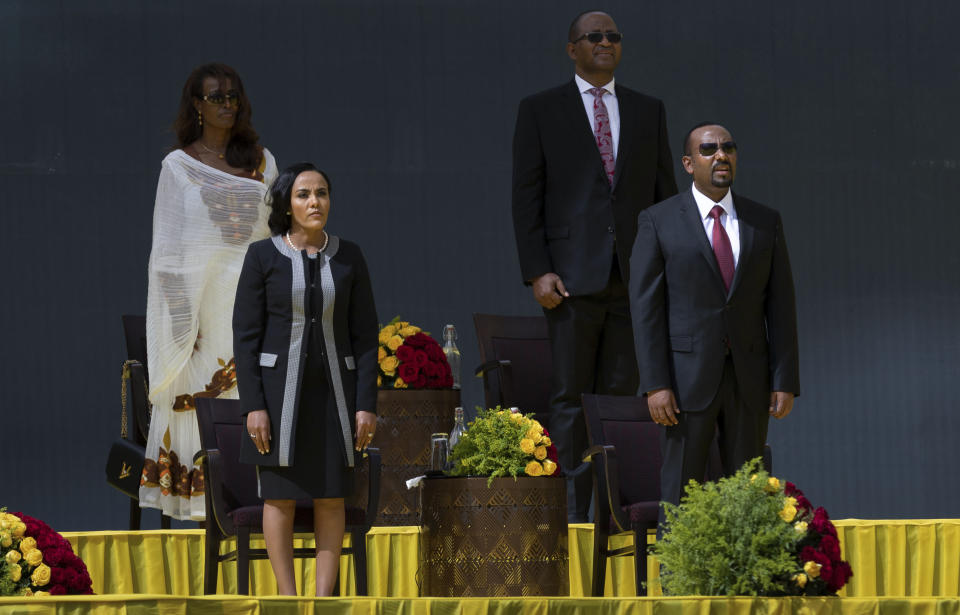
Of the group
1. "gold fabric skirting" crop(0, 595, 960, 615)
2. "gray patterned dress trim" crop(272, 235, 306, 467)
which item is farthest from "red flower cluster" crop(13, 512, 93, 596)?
"gray patterned dress trim" crop(272, 235, 306, 467)

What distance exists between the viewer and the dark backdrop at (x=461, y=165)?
685 cm

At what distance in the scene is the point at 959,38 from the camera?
7.02m

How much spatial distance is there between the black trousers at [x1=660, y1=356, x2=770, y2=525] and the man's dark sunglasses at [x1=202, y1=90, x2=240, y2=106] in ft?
6.07

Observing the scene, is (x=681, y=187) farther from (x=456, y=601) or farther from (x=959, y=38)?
(x=456, y=601)

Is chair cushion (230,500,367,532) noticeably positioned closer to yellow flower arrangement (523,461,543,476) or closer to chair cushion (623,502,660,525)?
yellow flower arrangement (523,461,543,476)

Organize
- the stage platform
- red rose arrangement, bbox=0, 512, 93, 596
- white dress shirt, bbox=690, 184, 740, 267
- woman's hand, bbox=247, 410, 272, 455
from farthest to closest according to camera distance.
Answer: the stage platform
white dress shirt, bbox=690, 184, 740, 267
woman's hand, bbox=247, 410, 272, 455
red rose arrangement, bbox=0, 512, 93, 596

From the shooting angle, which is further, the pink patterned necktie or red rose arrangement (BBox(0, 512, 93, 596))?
the pink patterned necktie

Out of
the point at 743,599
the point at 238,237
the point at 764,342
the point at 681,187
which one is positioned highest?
the point at 681,187

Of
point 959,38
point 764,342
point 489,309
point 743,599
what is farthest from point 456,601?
point 959,38

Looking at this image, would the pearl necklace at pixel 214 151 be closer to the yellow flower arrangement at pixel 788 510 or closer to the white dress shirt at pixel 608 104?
the white dress shirt at pixel 608 104

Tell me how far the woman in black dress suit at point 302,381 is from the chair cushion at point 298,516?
4.3 inches

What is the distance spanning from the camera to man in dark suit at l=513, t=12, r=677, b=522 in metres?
5.00

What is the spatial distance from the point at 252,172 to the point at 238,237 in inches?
8.7

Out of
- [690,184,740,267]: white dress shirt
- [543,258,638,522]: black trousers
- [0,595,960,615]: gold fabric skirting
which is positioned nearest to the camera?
[0,595,960,615]: gold fabric skirting
